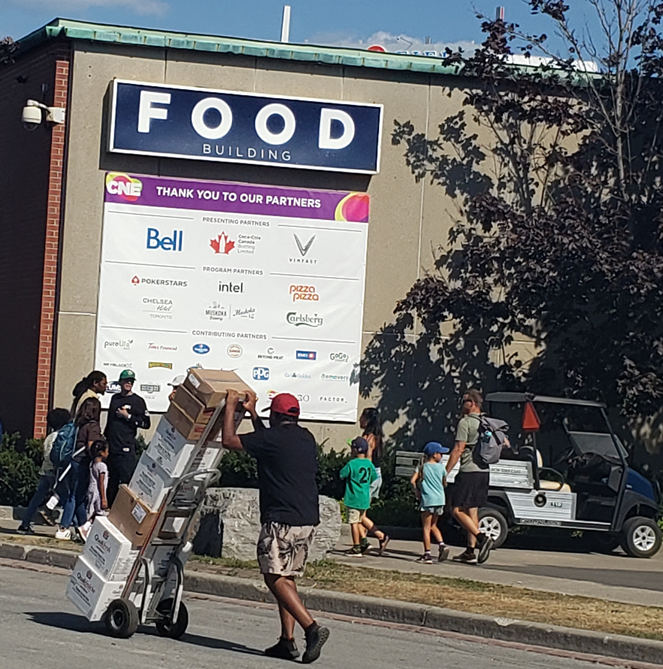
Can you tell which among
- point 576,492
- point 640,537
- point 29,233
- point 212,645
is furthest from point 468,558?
point 29,233

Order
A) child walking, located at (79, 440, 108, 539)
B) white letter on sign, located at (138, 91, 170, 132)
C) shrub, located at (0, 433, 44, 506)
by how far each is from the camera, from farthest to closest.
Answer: white letter on sign, located at (138, 91, 170, 132) → shrub, located at (0, 433, 44, 506) → child walking, located at (79, 440, 108, 539)

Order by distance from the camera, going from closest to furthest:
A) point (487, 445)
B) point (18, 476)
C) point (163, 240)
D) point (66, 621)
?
point (66, 621) < point (487, 445) < point (18, 476) < point (163, 240)

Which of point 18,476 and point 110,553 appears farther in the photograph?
point 18,476

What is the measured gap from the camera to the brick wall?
17844mm

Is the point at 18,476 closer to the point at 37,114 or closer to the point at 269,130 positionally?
the point at 37,114

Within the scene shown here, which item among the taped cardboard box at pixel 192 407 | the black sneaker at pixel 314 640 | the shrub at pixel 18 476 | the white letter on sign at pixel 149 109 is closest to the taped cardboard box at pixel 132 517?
the taped cardboard box at pixel 192 407

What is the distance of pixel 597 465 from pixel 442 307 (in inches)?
140

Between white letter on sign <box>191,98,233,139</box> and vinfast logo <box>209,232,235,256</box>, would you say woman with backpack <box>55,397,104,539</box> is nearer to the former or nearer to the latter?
vinfast logo <box>209,232,235,256</box>

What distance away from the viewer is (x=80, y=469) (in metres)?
14.0

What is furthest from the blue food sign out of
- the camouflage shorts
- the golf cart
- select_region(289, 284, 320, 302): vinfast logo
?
the camouflage shorts

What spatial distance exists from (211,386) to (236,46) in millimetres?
10687

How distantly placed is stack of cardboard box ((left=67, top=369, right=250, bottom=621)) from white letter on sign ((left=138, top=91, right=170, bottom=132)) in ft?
31.7

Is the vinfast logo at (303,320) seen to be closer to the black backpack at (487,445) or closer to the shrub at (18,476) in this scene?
the shrub at (18,476)

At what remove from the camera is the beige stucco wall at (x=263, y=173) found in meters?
17.8
